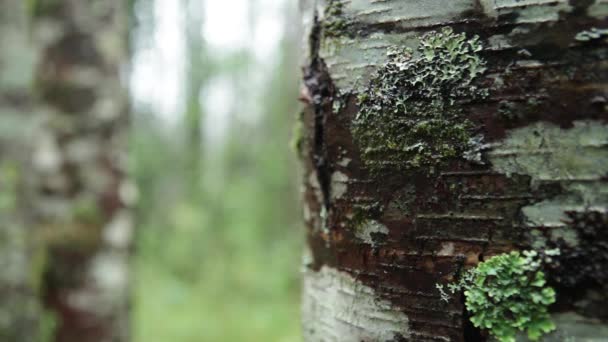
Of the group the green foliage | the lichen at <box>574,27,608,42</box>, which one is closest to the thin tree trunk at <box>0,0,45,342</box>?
the green foliage

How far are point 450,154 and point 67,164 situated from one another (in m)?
2.91

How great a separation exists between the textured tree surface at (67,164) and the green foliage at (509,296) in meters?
2.88

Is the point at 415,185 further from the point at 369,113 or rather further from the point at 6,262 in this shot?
the point at 6,262

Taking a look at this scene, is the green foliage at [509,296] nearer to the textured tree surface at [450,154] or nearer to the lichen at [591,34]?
the textured tree surface at [450,154]

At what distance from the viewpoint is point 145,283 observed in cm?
884

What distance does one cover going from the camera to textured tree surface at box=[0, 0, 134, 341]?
10.4 feet

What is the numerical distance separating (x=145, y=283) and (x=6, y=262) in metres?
5.98

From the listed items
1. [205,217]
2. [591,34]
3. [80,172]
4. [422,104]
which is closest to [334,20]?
[422,104]

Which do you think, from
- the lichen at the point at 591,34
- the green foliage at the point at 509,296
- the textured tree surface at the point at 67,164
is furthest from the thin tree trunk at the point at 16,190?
the lichen at the point at 591,34

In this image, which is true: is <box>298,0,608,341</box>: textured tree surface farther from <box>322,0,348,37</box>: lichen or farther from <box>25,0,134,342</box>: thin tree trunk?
<box>25,0,134,342</box>: thin tree trunk

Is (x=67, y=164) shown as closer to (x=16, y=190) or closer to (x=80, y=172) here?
(x=80, y=172)

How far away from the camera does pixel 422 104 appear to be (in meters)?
0.73

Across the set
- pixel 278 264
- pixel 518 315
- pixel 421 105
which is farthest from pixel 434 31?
pixel 278 264

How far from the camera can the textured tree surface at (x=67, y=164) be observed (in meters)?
3.17
